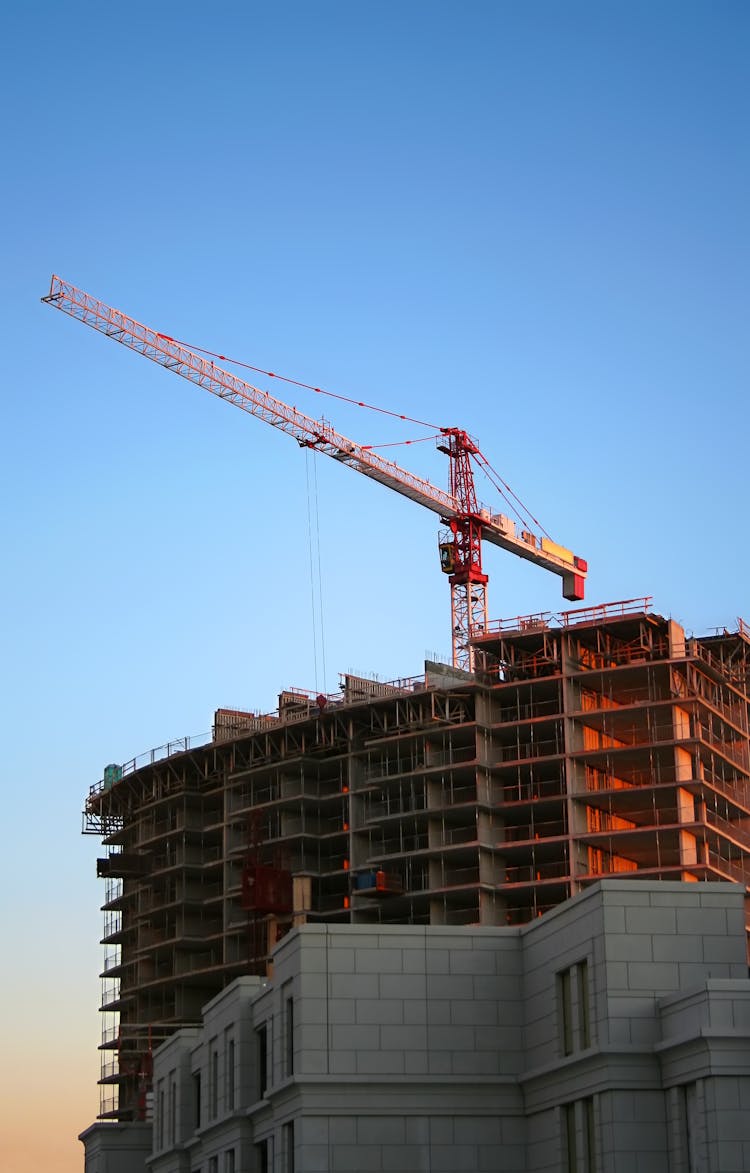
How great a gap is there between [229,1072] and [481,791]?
64518 mm

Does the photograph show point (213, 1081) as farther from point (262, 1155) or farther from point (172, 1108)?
point (172, 1108)

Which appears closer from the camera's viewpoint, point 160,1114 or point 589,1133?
point 589,1133

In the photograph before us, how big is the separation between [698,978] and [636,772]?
84.7 m

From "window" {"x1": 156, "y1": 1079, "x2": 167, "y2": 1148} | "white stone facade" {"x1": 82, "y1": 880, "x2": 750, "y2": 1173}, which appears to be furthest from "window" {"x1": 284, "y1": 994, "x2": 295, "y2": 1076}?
"window" {"x1": 156, "y1": 1079, "x2": 167, "y2": 1148}

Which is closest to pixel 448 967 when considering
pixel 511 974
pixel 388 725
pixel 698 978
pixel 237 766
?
pixel 511 974

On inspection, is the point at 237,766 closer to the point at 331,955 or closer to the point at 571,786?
the point at 571,786

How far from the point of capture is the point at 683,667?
147 meters

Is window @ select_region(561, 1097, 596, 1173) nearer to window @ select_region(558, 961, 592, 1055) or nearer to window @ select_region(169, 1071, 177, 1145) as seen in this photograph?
window @ select_region(558, 961, 592, 1055)

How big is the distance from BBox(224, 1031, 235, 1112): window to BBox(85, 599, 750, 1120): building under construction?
50245 mm

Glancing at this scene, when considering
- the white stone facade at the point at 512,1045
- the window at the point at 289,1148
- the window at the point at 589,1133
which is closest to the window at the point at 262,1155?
the white stone facade at the point at 512,1045

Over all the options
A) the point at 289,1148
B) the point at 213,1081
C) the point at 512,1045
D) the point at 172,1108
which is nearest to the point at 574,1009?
the point at 512,1045

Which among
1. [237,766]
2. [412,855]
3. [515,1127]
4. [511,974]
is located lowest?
[515,1127]

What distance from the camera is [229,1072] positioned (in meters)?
85.7

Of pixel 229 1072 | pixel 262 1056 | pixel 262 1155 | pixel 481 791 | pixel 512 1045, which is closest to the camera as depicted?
pixel 512 1045
